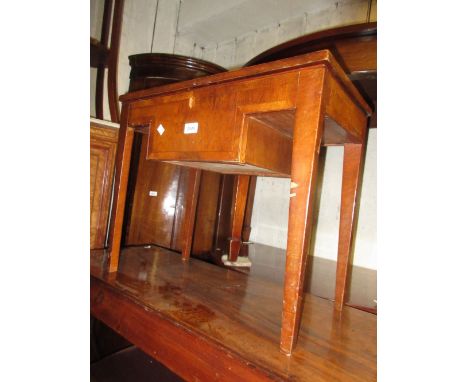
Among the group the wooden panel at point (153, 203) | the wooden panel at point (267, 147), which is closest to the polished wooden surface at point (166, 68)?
the wooden panel at point (153, 203)

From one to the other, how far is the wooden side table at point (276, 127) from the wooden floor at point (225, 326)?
67 millimetres

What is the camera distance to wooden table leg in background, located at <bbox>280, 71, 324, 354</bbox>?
0.55 m

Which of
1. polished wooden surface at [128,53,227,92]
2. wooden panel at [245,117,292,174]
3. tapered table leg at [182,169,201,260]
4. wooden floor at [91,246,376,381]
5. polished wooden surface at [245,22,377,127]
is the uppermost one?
polished wooden surface at [128,53,227,92]

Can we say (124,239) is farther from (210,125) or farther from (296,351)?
(296,351)

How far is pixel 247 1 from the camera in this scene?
2.12 meters

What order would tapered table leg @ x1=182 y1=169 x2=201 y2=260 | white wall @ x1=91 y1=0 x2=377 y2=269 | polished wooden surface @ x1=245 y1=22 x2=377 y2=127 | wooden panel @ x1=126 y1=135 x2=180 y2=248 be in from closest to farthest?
polished wooden surface @ x1=245 y1=22 x2=377 y2=127 → tapered table leg @ x1=182 y1=169 x2=201 y2=260 → wooden panel @ x1=126 y1=135 x2=180 y2=248 → white wall @ x1=91 y1=0 x2=377 y2=269

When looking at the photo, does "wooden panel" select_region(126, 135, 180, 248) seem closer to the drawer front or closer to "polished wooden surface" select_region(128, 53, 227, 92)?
"polished wooden surface" select_region(128, 53, 227, 92)

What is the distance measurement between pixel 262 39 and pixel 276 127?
2059 mm

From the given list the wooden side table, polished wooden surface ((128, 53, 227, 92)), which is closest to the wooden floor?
the wooden side table

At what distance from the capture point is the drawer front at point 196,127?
2.24 feet

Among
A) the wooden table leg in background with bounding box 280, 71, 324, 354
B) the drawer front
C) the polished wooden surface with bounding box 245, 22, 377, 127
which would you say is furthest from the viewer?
the polished wooden surface with bounding box 245, 22, 377, 127

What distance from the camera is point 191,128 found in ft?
2.48

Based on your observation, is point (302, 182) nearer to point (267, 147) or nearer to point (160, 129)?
point (267, 147)
